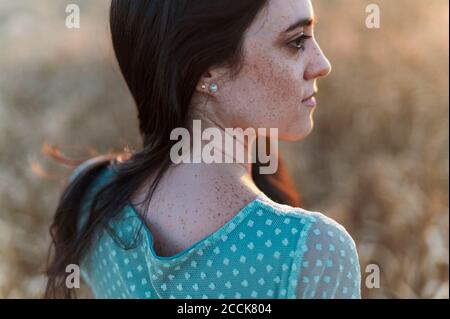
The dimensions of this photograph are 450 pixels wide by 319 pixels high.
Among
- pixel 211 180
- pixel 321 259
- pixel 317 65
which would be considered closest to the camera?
pixel 321 259

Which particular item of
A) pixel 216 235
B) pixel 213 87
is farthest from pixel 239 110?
pixel 216 235

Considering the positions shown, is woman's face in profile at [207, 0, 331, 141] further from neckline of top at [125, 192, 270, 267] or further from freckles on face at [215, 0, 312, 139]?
neckline of top at [125, 192, 270, 267]

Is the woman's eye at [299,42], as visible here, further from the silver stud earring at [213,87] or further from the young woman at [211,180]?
the silver stud earring at [213,87]

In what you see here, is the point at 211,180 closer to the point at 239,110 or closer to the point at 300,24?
the point at 239,110

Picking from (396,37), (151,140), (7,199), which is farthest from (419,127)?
(151,140)

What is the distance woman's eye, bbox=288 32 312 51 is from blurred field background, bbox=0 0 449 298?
56.4 inches

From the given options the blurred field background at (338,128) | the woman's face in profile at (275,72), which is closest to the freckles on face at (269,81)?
the woman's face in profile at (275,72)

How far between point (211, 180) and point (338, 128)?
2253 mm

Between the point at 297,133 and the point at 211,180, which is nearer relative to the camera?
the point at 211,180

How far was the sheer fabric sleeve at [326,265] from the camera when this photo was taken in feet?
4.09

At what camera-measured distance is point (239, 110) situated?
1.45 metres

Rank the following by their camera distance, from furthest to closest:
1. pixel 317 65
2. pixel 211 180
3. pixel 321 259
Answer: pixel 317 65
pixel 211 180
pixel 321 259
